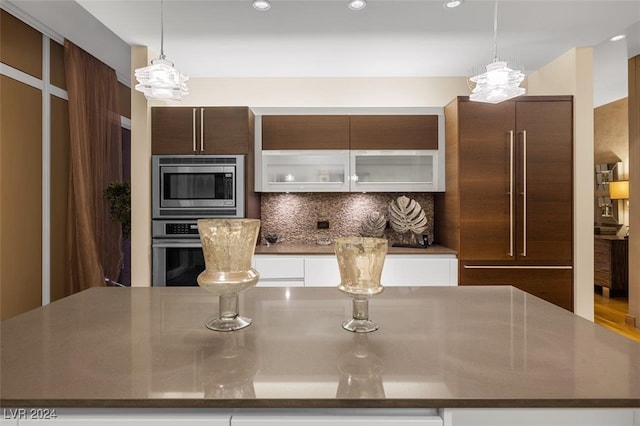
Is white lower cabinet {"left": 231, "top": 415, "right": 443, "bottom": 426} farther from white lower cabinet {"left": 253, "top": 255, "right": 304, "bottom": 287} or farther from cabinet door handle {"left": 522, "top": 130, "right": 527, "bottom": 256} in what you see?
cabinet door handle {"left": 522, "top": 130, "right": 527, "bottom": 256}

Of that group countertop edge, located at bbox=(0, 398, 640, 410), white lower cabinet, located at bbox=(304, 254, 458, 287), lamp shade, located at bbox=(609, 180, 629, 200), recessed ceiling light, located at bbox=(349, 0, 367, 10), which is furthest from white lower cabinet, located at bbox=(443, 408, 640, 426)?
lamp shade, located at bbox=(609, 180, 629, 200)

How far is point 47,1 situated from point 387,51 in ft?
8.07

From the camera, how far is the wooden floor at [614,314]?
12.5ft

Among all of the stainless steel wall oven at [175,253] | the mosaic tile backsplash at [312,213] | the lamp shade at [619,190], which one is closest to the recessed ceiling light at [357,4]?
the mosaic tile backsplash at [312,213]

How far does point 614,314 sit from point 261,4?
15.6 feet

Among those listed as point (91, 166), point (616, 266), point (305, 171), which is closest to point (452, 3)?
point (305, 171)

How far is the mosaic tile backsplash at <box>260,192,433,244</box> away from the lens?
3.81 meters

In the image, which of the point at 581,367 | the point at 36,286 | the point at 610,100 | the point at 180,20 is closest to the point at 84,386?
the point at 581,367

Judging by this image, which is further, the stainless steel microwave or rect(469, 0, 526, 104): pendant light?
the stainless steel microwave

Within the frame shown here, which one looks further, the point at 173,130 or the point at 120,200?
the point at 120,200

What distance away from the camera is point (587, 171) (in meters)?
3.12

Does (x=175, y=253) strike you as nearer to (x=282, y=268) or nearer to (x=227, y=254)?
(x=282, y=268)

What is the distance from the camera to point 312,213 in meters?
3.84

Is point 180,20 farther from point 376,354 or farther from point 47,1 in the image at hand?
point 376,354
